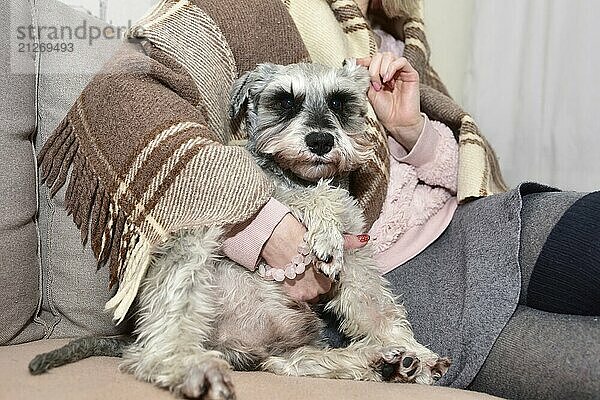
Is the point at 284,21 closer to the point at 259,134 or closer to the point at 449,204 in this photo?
the point at 259,134

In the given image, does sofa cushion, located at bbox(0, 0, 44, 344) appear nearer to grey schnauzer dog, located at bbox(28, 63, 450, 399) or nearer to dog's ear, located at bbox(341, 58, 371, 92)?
grey schnauzer dog, located at bbox(28, 63, 450, 399)

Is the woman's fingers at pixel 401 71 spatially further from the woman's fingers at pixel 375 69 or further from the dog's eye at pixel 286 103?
the dog's eye at pixel 286 103

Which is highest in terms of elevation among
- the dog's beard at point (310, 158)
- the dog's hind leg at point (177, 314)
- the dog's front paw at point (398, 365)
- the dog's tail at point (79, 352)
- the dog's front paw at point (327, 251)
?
the dog's beard at point (310, 158)

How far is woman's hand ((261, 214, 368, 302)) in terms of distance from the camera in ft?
4.81

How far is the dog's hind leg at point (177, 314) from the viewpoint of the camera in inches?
50.7

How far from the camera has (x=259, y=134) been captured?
1651 millimetres

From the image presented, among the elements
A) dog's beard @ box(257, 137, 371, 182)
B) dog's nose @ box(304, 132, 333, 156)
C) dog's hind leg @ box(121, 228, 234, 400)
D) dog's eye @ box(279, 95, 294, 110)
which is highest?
dog's eye @ box(279, 95, 294, 110)

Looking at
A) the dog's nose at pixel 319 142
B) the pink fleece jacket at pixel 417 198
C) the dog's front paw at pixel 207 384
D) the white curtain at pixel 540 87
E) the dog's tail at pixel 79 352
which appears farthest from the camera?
the white curtain at pixel 540 87

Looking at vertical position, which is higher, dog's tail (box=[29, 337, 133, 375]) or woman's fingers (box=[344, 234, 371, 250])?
woman's fingers (box=[344, 234, 371, 250])

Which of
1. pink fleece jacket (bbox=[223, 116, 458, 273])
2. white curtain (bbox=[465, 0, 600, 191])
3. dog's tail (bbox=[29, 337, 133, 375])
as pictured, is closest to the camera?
dog's tail (bbox=[29, 337, 133, 375])

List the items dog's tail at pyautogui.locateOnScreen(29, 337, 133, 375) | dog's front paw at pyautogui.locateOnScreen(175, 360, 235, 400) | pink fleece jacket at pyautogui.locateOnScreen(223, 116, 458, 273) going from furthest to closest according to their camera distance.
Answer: pink fleece jacket at pyautogui.locateOnScreen(223, 116, 458, 273), dog's tail at pyautogui.locateOnScreen(29, 337, 133, 375), dog's front paw at pyautogui.locateOnScreen(175, 360, 235, 400)

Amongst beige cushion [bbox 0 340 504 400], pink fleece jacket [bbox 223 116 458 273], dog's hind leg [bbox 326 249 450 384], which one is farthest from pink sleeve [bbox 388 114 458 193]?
beige cushion [bbox 0 340 504 400]

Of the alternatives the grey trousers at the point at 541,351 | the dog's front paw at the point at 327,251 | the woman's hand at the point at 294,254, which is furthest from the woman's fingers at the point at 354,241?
the grey trousers at the point at 541,351

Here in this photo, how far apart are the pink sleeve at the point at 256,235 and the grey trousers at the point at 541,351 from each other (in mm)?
483
